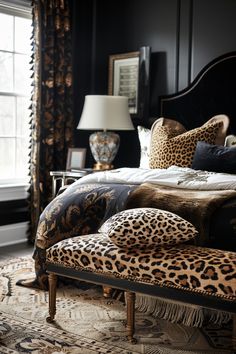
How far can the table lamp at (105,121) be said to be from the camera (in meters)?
4.91

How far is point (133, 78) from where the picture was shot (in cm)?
535

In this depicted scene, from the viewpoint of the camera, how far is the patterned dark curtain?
16.4 ft

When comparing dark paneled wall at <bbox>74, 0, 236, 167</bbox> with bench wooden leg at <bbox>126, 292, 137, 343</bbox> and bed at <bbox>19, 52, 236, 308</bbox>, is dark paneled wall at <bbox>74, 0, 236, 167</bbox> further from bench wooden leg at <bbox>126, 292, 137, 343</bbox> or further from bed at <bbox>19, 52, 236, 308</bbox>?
bench wooden leg at <bbox>126, 292, 137, 343</bbox>

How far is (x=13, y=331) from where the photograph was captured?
2783mm

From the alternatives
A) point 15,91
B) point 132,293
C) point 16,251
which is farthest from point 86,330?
point 15,91

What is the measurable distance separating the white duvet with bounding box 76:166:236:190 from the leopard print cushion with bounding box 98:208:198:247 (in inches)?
23.4

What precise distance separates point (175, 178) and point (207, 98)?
164cm

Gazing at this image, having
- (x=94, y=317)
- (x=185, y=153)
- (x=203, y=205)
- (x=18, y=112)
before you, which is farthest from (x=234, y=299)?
(x=18, y=112)

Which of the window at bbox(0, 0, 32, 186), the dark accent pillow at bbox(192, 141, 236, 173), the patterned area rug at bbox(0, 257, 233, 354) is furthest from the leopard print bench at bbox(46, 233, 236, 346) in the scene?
the window at bbox(0, 0, 32, 186)

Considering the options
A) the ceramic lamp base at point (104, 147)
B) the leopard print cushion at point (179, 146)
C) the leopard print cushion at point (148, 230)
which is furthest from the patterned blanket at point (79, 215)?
the ceramic lamp base at point (104, 147)

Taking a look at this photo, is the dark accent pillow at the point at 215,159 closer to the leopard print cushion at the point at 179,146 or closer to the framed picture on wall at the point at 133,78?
the leopard print cushion at the point at 179,146

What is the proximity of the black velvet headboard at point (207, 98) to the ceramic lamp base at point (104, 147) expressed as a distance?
0.56 meters

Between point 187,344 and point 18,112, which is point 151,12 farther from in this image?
point 187,344

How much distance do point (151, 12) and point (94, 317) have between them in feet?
10.8
